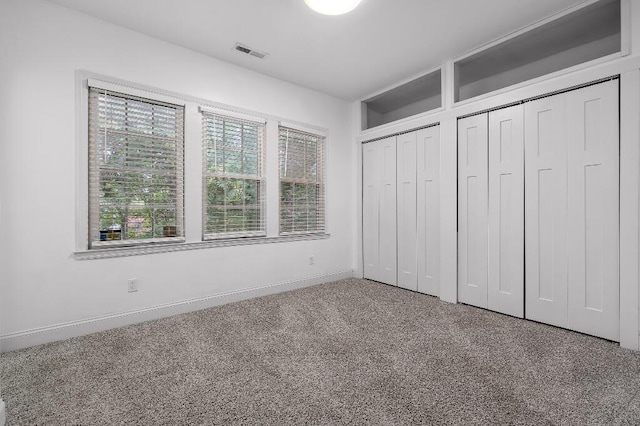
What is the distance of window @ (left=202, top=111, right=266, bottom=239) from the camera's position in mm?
3459

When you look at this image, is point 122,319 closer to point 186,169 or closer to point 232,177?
point 186,169

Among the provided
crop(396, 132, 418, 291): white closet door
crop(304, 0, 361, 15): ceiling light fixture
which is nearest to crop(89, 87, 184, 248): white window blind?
crop(304, 0, 361, 15): ceiling light fixture

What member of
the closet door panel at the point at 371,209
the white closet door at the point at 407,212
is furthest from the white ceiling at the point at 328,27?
the closet door panel at the point at 371,209

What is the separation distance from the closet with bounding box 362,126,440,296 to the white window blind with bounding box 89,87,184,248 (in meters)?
2.62

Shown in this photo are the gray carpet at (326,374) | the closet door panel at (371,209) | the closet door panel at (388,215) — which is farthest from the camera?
the closet door panel at (371,209)

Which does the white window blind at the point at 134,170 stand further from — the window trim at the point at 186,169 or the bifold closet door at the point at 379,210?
the bifold closet door at the point at 379,210

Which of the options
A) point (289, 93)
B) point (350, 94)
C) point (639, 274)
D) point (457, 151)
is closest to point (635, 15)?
point (457, 151)

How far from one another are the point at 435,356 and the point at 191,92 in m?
3.42

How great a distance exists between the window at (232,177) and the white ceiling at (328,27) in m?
0.76

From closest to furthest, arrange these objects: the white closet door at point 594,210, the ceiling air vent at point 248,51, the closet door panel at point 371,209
→ the white closet door at point 594,210, the ceiling air vent at point 248,51, the closet door panel at point 371,209

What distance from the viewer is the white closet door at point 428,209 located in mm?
3760

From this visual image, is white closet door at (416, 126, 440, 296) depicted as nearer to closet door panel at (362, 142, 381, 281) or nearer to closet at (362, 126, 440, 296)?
closet at (362, 126, 440, 296)

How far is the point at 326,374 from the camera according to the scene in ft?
6.56

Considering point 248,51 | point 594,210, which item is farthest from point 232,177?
point 594,210
